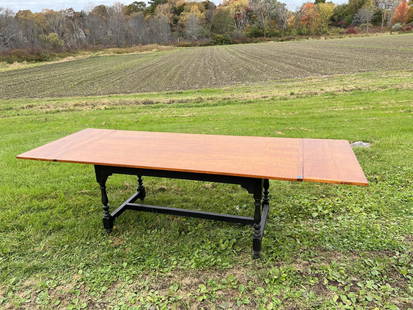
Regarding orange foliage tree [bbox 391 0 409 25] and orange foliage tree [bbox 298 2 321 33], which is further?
orange foliage tree [bbox 298 2 321 33]

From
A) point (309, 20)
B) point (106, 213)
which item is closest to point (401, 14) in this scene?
point (309, 20)

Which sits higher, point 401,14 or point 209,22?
point 209,22

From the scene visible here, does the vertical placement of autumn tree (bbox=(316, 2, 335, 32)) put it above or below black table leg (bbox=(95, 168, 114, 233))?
above

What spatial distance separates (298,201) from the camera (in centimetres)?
428

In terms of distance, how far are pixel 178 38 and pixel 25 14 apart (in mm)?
40910

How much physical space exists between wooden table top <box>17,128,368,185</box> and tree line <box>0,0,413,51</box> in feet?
228

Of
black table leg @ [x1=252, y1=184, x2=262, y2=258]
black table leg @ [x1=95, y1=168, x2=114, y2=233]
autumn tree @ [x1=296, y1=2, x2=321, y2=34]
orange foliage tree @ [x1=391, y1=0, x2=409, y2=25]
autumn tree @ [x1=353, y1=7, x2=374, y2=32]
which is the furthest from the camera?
autumn tree @ [x1=353, y1=7, x2=374, y2=32]

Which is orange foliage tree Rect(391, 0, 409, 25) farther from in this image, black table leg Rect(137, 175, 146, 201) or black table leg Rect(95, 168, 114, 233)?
black table leg Rect(95, 168, 114, 233)

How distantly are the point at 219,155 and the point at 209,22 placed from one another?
96.1 m

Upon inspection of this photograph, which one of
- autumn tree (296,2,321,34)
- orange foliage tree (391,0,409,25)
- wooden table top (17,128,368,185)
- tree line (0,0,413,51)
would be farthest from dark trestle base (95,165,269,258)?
orange foliage tree (391,0,409,25)

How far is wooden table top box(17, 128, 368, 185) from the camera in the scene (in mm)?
2705

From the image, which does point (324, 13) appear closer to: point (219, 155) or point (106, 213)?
point (219, 155)

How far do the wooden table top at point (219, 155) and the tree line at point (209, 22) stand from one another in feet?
228

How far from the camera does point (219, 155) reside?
3207 millimetres
